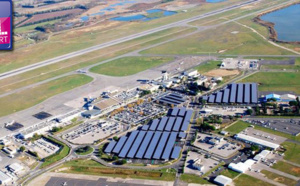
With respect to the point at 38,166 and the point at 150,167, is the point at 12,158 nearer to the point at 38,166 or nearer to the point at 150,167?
the point at 38,166

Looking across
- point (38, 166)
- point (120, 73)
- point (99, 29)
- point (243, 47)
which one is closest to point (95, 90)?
point (120, 73)

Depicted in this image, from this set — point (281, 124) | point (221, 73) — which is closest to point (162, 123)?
point (281, 124)

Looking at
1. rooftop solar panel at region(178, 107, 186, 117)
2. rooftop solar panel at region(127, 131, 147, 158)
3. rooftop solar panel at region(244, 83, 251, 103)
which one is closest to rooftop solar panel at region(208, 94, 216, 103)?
rooftop solar panel at region(244, 83, 251, 103)

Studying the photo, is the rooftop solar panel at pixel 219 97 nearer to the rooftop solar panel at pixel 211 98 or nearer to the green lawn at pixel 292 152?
the rooftop solar panel at pixel 211 98

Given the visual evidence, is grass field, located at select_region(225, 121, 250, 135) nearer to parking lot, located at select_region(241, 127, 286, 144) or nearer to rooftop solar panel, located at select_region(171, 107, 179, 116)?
parking lot, located at select_region(241, 127, 286, 144)

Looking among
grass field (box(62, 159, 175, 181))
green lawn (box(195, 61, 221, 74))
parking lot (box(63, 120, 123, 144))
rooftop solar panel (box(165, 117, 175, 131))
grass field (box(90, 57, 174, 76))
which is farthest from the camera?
grass field (box(90, 57, 174, 76))

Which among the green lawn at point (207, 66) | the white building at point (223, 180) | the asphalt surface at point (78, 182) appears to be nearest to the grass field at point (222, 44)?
the green lawn at point (207, 66)
